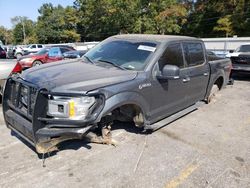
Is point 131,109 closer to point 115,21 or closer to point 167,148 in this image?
point 167,148

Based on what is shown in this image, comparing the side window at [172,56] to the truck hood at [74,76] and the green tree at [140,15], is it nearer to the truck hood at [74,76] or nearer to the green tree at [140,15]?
the truck hood at [74,76]

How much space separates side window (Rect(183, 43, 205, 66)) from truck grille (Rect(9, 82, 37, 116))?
9.85 ft

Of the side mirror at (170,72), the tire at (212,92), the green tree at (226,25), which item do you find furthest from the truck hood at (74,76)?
the green tree at (226,25)

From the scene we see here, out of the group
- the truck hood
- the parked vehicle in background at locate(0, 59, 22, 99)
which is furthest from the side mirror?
the parked vehicle in background at locate(0, 59, 22, 99)

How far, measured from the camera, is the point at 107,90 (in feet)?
12.1

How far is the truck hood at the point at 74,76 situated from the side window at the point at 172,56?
2.25ft

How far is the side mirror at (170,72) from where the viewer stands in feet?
14.0

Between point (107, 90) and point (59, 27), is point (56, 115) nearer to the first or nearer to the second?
point (107, 90)

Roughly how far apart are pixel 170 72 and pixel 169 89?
56 cm

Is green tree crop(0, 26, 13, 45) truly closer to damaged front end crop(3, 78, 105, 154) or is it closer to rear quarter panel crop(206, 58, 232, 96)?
rear quarter panel crop(206, 58, 232, 96)

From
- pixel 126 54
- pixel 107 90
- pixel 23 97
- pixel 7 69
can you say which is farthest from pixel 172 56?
pixel 7 69

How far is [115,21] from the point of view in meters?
50.9

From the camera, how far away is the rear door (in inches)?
209

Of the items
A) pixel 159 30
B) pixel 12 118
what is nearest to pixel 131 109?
pixel 12 118
